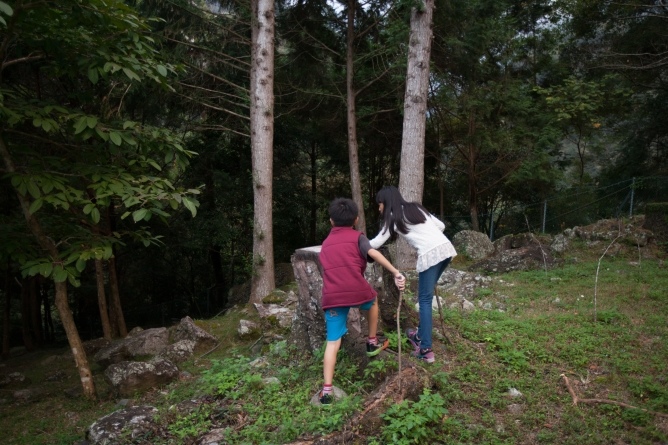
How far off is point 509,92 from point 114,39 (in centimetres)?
1116

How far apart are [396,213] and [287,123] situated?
12681 mm

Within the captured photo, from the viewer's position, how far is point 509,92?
1309 cm

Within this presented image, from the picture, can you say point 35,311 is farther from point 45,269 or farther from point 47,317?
point 45,269

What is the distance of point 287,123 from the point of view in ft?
52.9

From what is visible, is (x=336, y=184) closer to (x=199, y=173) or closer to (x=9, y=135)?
(x=199, y=173)

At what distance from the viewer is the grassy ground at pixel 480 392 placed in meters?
3.48

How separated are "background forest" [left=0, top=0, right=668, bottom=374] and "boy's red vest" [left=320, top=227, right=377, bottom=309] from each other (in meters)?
1.72

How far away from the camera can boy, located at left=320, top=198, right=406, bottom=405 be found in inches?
146

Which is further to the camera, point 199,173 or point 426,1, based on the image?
point 199,173

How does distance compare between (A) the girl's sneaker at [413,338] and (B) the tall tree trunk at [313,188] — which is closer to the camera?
(A) the girl's sneaker at [413,338]

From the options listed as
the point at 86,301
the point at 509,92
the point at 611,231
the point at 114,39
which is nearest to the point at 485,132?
the point at 509,92

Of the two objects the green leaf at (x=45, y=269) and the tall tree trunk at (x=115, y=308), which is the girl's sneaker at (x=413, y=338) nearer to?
the green leaf at (x=45, y=269)

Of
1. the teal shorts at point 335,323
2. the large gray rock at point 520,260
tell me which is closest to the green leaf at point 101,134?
the teal shorts at point 335,323

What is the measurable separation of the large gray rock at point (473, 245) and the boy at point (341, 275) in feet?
26.7
